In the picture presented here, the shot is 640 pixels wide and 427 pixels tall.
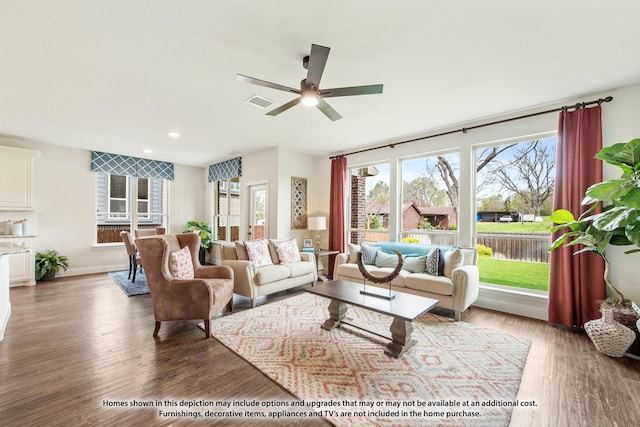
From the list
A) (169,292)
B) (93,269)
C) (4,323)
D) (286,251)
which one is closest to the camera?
(169,292)

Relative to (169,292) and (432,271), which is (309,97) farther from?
(432,271)

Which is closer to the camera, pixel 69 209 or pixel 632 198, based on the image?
pixel 632 198

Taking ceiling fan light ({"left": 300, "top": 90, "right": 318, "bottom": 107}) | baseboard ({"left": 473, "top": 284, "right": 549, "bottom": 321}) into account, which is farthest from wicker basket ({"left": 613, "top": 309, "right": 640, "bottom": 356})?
ceiling fan light ({"left": 300, "top": 90, "right": 318, "bottom": 107})

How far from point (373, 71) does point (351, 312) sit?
275 cm

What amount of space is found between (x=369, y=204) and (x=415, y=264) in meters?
1.88

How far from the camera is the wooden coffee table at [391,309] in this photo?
2.35 metres

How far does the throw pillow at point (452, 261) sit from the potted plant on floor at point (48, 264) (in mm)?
6696

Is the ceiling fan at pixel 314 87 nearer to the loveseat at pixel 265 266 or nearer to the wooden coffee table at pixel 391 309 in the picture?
the wooden coffee table at pixel 391 309

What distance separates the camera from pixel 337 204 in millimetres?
5383

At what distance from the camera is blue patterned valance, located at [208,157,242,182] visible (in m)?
6.05

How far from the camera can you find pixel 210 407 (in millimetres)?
1740

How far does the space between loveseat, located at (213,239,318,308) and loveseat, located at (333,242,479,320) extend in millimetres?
597

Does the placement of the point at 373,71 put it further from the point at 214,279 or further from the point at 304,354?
the point at 214,279

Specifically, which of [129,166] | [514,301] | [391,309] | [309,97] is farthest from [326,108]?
[129,166]
